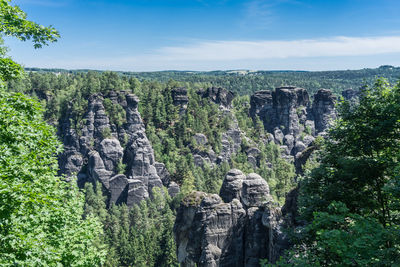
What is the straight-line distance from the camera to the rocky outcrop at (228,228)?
2709cm

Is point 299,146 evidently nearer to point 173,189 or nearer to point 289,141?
point 289,141

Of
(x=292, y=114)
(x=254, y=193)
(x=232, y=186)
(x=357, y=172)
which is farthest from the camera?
(x=292, y=114)

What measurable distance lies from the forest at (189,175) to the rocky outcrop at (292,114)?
19.1 inches

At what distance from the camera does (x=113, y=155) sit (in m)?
76.1

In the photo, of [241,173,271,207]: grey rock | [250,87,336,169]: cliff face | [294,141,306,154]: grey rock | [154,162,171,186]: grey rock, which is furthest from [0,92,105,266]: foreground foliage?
[294,141,306,154]: grey rock

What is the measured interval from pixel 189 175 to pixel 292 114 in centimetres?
4983

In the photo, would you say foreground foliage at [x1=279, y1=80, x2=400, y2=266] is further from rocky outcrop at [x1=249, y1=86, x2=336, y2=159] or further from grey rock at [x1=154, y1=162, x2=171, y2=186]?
rocky outcrop at [x1=249, y1=86, x2=336, y2=159]

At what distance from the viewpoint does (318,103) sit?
111 metres

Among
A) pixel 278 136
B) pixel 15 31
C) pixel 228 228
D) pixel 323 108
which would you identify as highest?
pixel 15 31

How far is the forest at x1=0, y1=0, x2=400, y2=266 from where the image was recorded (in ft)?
30.1

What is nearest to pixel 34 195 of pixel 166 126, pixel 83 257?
pixel 83 257

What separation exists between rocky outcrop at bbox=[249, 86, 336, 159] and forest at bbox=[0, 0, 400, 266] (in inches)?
19.1

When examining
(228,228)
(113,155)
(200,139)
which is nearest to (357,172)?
(228,228)

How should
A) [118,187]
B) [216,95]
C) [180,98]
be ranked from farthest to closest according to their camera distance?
[216,95] < [180,98] < [118,187]
